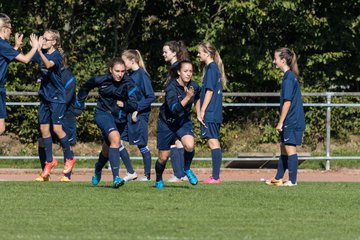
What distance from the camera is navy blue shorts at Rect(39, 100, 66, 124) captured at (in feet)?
52.9

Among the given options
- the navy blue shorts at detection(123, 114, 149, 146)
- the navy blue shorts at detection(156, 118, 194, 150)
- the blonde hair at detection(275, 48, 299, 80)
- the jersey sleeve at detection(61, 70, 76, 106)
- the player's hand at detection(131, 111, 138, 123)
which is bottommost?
the navy blue shorts at detection(123, 114, 149, 146)

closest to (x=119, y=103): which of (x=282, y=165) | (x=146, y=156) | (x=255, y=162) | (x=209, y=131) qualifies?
(x=209, y=131)

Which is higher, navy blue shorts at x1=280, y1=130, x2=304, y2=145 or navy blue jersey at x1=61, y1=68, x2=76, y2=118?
navy blue jersey at x1=61, y1=68, x2=76, y2=118

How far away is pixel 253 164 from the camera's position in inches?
827

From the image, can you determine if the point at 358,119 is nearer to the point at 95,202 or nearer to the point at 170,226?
the point at 95,202

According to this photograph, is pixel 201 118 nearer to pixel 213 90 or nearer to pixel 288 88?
pixel 213 90

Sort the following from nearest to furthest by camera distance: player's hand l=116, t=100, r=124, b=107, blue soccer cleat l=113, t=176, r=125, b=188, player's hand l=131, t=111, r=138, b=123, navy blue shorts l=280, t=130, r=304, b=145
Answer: blue soccer cleat l=113, t=176, r=125, b=188, player's hand l=116, t=100, r=124, b=107, player's hand l=131, t=111, r=138, b=123, navy blue shorts l=280, t=130, r=304, b=145

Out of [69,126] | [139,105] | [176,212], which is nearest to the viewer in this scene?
[176,212]

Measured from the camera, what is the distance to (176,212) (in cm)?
1180

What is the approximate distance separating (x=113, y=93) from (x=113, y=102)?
129 mm

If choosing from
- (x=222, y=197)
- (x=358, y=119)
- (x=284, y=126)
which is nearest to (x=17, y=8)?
(x=358, y=119)

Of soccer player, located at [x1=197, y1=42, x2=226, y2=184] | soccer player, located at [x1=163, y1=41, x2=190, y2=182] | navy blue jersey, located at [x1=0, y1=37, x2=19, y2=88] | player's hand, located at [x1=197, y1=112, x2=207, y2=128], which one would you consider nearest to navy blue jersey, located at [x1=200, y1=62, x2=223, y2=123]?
soccer player, located at [x1=197, y1=42, x2=226, y2=184]

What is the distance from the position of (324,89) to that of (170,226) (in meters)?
15.4

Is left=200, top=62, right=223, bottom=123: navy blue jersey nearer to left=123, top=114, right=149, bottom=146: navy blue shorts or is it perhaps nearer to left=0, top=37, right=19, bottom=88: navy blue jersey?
left=123, top=114, right=149, bottom=146: navy blue shorts
